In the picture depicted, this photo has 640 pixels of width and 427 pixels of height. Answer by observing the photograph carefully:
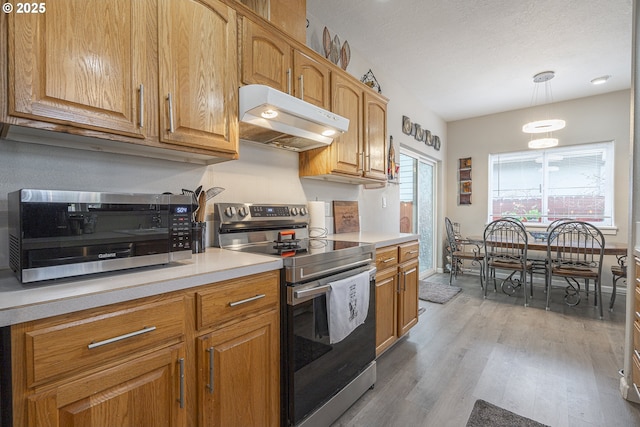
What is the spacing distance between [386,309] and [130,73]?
6.60 ft

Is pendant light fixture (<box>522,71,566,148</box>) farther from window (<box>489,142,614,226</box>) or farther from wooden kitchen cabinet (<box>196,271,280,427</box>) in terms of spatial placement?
wooden kitchen cabinet (<box>196,271,280,427</box>)

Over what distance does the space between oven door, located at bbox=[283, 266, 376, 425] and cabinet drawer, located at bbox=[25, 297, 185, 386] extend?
509mm

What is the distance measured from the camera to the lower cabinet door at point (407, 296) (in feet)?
7.59

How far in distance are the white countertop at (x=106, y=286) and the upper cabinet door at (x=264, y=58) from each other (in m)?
1.01

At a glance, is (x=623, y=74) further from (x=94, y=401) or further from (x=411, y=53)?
(x=94, y=401)

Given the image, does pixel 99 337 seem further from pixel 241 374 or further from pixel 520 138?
pixel 520 138

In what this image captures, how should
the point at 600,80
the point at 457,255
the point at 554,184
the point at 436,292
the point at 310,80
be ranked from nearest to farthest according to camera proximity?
the point at 310,80
the point at 600,80
the point at 436,292
the point at 457,255
the point at 554,184

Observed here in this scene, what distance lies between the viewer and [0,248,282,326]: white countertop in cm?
72

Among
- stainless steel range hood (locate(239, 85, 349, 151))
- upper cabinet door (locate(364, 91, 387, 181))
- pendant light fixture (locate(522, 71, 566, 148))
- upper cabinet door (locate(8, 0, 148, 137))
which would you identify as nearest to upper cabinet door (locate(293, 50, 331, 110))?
stainless steel range hood (locate(239, 85, 349, 151))

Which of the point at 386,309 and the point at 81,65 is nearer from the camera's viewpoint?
the point at 81,65

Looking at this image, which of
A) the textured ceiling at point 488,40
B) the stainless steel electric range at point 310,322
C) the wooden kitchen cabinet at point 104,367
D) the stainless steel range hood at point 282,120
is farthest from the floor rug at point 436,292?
the wooden kitchen cabinet at point 104,367

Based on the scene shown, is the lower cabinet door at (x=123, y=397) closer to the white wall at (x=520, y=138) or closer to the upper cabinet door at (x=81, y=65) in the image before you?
the upper cabinet door at (x=81, y=65)

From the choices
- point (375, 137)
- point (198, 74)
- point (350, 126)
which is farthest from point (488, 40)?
point (198, 74)

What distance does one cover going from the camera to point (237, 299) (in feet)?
3.83
